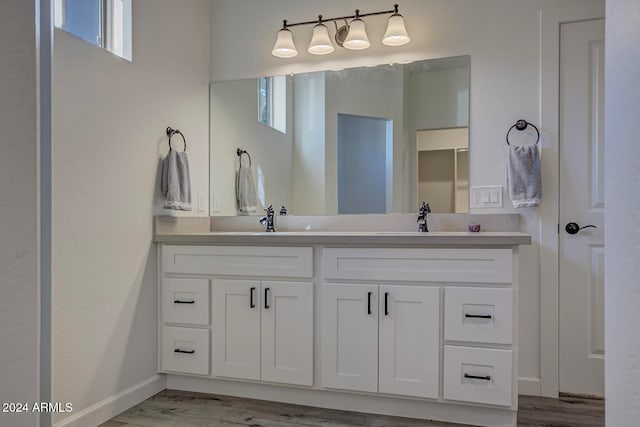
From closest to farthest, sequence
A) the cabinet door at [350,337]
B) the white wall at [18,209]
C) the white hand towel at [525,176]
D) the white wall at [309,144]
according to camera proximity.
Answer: the white wall at [18,209] → the cabinet door at [350,337] → the white hand towel at [525,176] → the white wall at [309,144]

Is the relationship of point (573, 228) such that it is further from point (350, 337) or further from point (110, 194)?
point (110, 194)

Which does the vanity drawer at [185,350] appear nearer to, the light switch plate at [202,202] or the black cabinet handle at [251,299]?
the black cabinet handle at [251,299]

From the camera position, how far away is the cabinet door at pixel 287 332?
2076mm

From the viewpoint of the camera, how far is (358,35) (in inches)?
99.0

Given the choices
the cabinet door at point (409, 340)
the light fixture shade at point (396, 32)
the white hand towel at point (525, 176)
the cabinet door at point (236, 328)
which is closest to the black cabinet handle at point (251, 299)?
the cabinet door at point (236, 328)

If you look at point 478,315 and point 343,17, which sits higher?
point 343,17

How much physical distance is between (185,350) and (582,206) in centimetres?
226

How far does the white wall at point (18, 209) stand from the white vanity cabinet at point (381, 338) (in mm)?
1658

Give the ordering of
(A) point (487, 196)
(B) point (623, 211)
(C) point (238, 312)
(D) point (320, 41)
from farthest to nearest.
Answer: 1. (D) point (320, 41)
2. (A) point (487, 196)
3. (C) point (238, 312)
4. (B) point (623, 211)

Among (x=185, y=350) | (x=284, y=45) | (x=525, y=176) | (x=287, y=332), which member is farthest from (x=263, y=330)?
(x=284, y=45)

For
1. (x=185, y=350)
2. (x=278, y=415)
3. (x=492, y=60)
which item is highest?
(x=492, y=60)

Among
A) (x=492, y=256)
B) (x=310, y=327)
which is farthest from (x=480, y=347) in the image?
(x=310, y=327)

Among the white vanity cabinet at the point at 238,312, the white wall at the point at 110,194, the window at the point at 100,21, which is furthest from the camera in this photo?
the white vanity cabinet at the point at 238,312

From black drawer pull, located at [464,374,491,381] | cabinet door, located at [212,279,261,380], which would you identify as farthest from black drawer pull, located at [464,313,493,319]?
cabinet door, located at [212,279,261,380]
